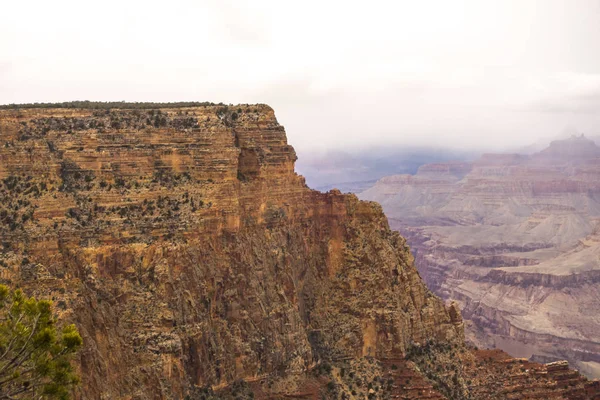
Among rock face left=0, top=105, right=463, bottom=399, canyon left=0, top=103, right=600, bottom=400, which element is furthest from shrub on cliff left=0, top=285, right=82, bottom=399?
canyon left=0, top=103, right=600, bottom=400

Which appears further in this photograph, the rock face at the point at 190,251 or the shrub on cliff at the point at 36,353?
the rock face at the point at 190,251

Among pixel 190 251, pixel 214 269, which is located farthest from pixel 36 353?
pixel 214 269

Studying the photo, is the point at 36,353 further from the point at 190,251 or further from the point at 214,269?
the point at 214,269

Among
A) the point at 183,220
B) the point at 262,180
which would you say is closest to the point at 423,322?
the point at 262,180

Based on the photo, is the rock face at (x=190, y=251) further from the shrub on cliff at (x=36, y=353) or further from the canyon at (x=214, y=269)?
the shrub on cliff at (x=36, y=353)

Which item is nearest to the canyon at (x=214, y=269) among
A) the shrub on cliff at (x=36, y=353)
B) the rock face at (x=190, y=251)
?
the rock face at (x=190, y=251)

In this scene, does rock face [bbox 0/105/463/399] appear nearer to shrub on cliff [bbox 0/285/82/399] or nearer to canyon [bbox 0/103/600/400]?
canyon [bbox 0/103/600/400]
